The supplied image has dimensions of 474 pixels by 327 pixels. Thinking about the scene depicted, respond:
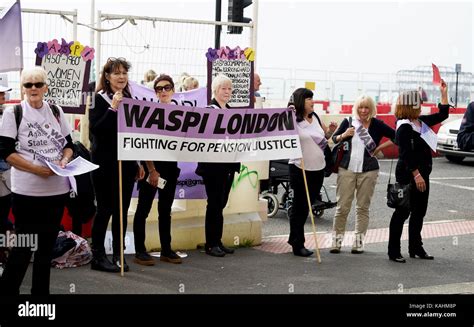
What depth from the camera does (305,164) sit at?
922 centimetres

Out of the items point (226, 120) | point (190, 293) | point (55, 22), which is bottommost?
point (190, 293)

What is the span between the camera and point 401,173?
907 centimetres

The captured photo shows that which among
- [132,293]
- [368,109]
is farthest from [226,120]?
[132,293]

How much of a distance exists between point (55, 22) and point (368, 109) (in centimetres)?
341

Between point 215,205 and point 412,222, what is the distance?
83.6 inches

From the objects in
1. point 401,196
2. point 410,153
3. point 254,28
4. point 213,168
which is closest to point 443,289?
point 401,196

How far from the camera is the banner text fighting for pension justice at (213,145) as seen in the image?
822cm

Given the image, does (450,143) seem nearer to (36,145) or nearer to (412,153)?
(412,153)

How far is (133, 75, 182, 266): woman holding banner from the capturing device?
27.9 feet

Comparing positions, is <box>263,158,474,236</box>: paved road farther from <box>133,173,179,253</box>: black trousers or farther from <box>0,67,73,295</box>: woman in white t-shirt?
<box>0,67,73,295</box>: woman in white t-shirt

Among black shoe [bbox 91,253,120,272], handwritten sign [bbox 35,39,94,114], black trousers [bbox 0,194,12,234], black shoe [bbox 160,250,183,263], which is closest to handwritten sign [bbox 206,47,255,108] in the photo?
handwritten sign [bbox 35,39,94,114]
